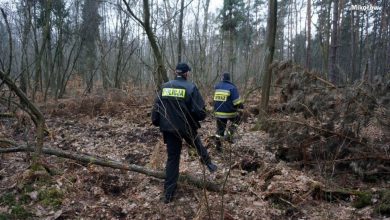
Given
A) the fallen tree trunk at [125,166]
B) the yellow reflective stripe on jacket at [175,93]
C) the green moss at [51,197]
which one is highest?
the yellow reflective stripe on jacket at [175,93]

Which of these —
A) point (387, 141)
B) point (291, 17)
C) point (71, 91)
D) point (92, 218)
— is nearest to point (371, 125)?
point (387, 141)

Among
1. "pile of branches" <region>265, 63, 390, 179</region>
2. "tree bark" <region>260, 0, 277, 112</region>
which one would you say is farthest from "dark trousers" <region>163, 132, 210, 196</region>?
"tree bark" <region>260, 0, 277, 112</region>

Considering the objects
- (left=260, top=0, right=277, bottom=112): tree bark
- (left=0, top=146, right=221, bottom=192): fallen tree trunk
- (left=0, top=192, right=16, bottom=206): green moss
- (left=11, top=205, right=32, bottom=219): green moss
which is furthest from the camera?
(left=260, top=0, right=277, bottom=112): tree bark

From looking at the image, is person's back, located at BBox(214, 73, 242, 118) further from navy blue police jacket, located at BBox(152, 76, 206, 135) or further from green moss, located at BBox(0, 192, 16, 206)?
green moss, located at BBox(0, 192, 16, 206)

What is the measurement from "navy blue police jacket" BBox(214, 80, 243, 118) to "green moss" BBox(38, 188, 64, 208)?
3.61m

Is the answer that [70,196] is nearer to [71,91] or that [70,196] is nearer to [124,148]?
[124,148]

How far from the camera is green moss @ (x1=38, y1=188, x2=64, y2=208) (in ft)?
16.2

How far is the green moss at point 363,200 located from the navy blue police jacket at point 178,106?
246cm

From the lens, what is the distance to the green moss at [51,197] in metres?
4.93

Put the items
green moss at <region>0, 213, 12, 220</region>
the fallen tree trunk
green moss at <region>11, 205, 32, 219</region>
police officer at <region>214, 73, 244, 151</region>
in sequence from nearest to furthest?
green moss at <region>0, 213, 12, 220</region> → green moss at <region>11, 205, 32, 219</region> → the fallen tree trunk → police officer at <region>214, 73, 244, 151</region>

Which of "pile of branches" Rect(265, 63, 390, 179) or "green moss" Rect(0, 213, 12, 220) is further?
"pile of branches" Rect(265, 63, 390, 179)

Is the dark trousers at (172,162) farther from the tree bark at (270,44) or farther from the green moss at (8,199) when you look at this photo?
the tree bark at (270,44)

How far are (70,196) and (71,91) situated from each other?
14351mm

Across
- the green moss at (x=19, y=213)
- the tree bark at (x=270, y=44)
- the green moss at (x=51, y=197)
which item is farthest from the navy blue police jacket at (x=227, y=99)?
the green moss at (x=19, y=213)
